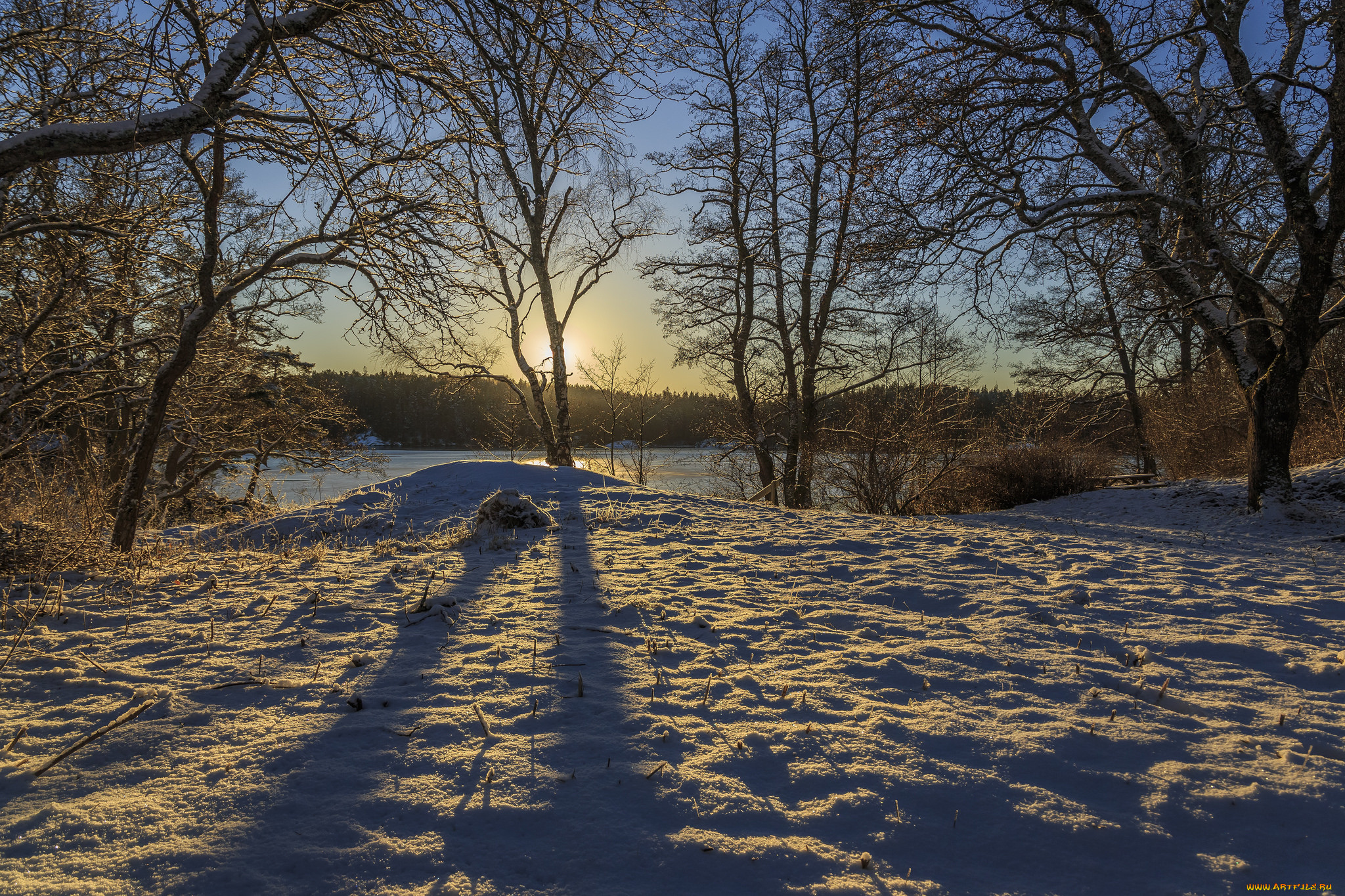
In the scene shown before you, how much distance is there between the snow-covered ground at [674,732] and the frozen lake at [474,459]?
586 cm

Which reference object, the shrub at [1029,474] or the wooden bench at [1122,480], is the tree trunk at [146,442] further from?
the wooden bench at [1122,480]

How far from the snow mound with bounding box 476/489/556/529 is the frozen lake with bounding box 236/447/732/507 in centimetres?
305

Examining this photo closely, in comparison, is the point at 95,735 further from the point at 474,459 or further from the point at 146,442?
the point at 474,459

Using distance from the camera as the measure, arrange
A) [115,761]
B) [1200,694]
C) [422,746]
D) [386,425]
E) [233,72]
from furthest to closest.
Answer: [386,425], [233,72], [1200,694], [422,746], [115,761]

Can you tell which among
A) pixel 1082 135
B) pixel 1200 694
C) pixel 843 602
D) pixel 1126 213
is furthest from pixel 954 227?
pixel 1200 694

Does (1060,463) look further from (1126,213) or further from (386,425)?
(386,425)

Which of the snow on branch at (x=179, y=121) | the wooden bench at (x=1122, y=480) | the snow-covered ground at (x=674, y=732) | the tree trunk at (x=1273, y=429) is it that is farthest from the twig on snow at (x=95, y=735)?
the wooden bench at (x=1122, y=480)

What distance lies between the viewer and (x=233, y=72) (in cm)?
347

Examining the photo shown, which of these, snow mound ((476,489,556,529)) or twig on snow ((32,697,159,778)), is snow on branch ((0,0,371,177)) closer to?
twig on snow ((32,697,159,778))

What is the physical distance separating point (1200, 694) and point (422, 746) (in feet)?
11.5

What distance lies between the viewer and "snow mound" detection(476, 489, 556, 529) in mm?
6539

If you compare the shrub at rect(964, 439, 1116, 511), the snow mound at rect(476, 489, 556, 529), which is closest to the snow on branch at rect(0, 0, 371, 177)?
the snow mound at rect(476, 489, 556, 529)

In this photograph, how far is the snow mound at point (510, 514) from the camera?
21.5 feet

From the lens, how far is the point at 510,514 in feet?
21.7
